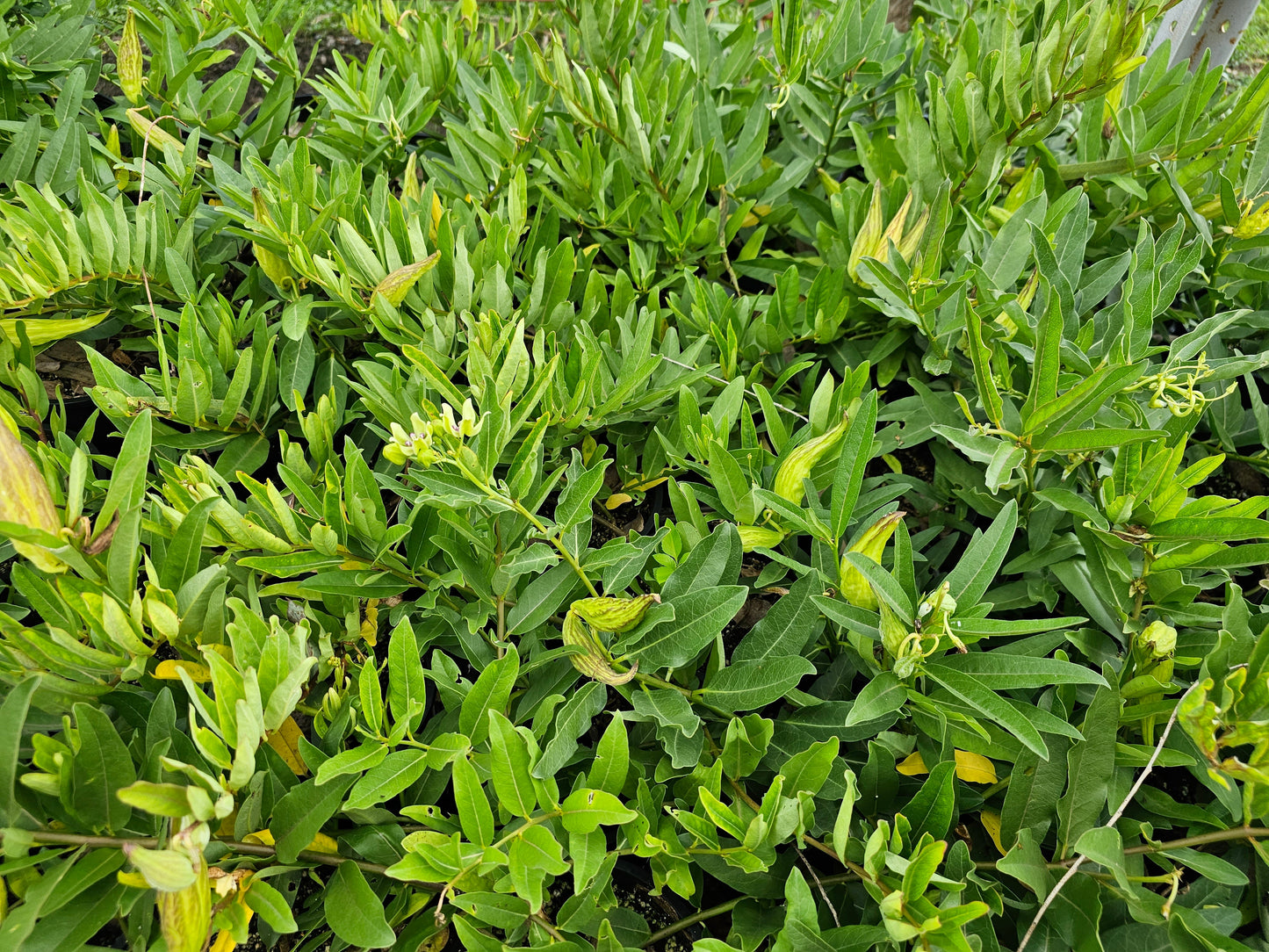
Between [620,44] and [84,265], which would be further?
[620,44]

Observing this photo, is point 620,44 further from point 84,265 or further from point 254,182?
point 84,265

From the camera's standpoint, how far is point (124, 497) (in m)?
0.72

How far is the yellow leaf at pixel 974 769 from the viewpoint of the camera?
85 cm

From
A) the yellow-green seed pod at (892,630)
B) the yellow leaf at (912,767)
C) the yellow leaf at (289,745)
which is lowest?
the yellow leaf at (289,745)

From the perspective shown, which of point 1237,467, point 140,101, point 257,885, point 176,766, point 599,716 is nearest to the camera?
point 176,766

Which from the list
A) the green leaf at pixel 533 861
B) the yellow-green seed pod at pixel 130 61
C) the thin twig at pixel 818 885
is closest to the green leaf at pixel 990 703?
the thin twig at pixel 818 885

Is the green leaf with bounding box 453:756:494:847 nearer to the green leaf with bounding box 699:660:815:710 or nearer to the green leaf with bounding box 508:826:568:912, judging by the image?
the green leaf with bounding box 508:826:568:912

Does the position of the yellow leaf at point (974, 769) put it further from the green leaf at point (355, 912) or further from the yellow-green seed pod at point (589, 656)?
the green leaf at point (355, 912)

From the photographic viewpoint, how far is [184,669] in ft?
2.49

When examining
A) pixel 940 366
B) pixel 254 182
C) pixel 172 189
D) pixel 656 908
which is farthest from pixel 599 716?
pixel 172 189

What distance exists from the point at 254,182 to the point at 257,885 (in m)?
0.86

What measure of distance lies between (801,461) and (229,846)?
68 cm

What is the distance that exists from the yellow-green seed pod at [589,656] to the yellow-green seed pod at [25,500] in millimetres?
468

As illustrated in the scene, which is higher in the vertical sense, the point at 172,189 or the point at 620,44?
the point at 620,44
